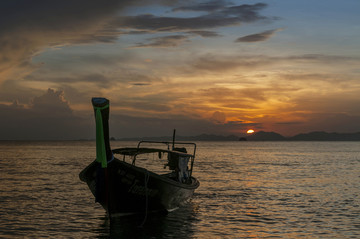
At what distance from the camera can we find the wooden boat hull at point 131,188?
17.0 metres

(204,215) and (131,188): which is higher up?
(131,188)

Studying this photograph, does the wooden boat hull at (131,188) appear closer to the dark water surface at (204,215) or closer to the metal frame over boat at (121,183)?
the metal frame over boat at (121,183)

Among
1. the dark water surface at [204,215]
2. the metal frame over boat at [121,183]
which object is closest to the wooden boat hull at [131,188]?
the metal frame over boat at [121,183]

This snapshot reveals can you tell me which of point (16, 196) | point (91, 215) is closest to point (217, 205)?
point (91, 215)

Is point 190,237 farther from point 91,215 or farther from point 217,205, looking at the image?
point 217,205

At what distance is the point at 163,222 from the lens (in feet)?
61.7

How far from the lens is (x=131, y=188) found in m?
17.6

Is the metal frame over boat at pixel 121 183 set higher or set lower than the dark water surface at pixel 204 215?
A: higher

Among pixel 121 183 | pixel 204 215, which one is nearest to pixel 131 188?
pixel 121 183

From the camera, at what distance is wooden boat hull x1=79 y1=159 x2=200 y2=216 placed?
55.7ft

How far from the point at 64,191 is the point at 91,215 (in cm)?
969

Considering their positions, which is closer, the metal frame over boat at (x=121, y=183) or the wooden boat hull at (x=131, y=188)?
the metal frame over boat at (x=121, y=183)

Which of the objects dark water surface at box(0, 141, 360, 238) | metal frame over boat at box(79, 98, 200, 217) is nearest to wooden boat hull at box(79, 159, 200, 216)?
metal frame over boat at box(79, 98, 200, 217)

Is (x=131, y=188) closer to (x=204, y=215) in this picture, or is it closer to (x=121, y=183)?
(x=121, y=183)
